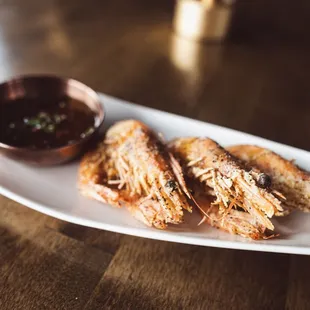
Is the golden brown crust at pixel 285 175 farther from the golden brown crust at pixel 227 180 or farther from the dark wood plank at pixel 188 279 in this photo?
the dark wood plank at pixel 188 279

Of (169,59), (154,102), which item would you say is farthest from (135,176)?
(169,59)

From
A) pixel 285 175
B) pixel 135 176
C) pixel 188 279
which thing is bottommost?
pixel 188 279

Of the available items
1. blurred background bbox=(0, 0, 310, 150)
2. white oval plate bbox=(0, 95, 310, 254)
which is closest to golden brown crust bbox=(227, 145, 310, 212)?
white oval plate bbox=(0, 95, 310, 254)

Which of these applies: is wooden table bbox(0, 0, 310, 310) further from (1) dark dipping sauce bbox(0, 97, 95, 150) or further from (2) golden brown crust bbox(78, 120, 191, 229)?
(1) dark dipping sauce bbox(0, 97, 95, 150)

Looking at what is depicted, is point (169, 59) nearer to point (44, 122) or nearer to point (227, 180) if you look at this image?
point (44, 122)

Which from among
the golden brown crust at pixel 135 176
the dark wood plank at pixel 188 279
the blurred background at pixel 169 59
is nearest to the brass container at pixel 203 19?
the blurred background at pixel 169 59

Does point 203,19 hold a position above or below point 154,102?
above
